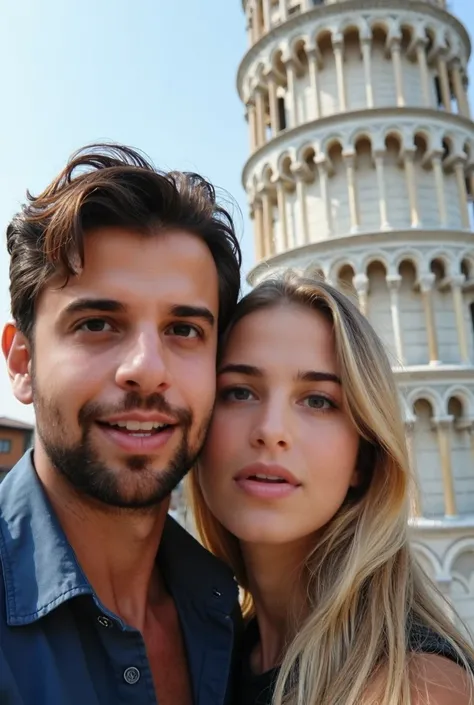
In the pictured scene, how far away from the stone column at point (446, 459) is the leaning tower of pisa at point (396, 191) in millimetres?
32

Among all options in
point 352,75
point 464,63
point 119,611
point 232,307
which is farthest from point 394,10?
point 119,611

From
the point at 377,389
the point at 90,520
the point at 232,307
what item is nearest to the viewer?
the point at 90,520

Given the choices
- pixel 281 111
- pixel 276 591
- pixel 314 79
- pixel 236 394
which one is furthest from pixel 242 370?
pixel 281 111

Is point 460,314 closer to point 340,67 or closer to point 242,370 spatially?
point 340,67

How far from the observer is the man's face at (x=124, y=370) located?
5.45 feet

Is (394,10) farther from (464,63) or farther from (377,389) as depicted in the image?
(377,389)

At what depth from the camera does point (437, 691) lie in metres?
1.55

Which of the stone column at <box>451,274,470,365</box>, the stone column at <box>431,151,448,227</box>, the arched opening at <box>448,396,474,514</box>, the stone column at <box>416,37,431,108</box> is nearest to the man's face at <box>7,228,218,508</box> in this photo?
the arched opening at <box>448,396,474,514</box>

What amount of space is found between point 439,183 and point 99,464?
589 inches

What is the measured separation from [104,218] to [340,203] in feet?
45.8

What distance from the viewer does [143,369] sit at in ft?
5.37

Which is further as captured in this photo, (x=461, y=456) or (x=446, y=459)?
(x=461, y=456)

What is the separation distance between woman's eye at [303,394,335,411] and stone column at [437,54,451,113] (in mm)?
16122

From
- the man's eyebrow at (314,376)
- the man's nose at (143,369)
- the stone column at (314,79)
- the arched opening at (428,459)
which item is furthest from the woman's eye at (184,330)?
the stone column at (314,79)
